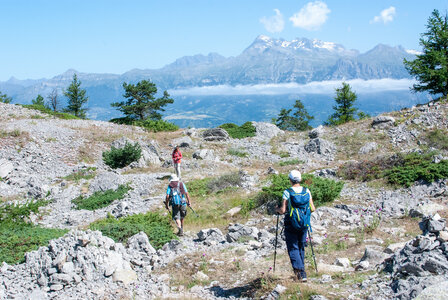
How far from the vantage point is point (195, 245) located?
1003 cm

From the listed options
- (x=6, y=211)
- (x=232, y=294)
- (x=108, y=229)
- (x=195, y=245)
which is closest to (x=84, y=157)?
(x=6, y=211)

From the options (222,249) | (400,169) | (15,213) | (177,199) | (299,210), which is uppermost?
(299,210)

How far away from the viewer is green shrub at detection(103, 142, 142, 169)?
23.8 metres

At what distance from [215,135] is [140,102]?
24175mm

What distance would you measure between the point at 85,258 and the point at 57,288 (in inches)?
32.7

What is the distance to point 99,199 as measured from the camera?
16156 mm

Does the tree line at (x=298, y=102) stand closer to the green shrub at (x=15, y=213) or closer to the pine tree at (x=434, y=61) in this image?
the pine tree at (x=434, y=61)

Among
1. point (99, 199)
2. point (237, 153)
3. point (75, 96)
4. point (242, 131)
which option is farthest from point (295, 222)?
point (75, 96)

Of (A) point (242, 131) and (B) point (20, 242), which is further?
(A) point (242, 131)

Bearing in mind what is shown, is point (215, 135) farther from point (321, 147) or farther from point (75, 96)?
point (75, 96)

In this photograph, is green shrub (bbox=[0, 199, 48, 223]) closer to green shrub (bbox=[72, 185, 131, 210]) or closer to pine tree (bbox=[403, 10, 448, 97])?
green shrub (bbox=[72, 185, 131, 210])

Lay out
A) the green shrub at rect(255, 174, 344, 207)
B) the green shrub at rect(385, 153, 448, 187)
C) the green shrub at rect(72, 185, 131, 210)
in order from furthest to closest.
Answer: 1. the green shrub at rect(72, 185, 131, 210)
2. the green shrub at rect(385, 153, 448, 187)
3. the green shrub at rect(255, 174, 344, 207)

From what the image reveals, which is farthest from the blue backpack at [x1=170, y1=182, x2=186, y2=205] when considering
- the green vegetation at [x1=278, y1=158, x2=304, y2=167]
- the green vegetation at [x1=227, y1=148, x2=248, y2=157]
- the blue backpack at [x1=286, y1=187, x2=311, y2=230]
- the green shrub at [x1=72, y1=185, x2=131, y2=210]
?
the green vegetation at [x1=227, y1=148, x2=248, y2=157]

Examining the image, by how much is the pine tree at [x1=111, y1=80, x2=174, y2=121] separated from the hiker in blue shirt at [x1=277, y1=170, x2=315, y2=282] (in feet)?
161
